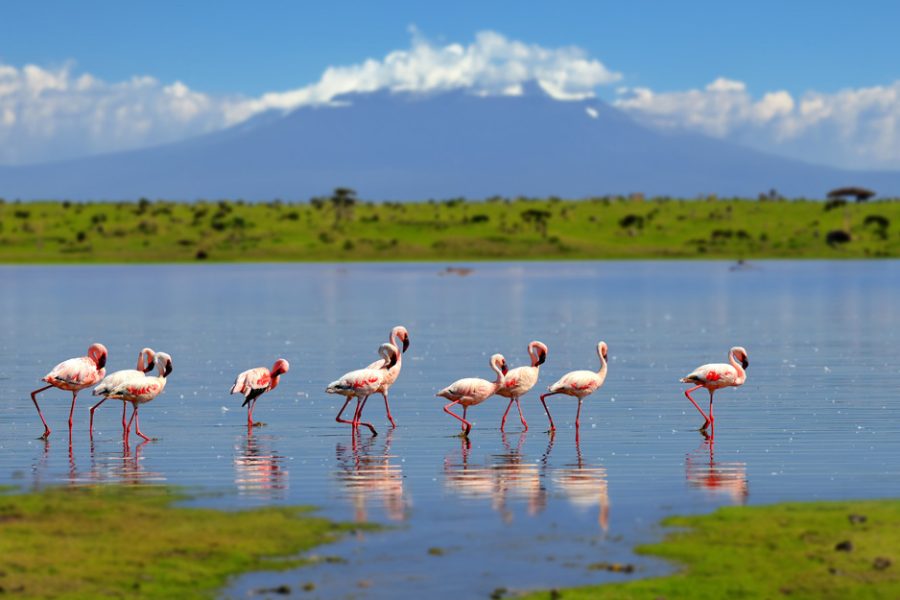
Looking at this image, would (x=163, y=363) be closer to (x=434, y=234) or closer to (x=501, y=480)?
(x=501, y=480)

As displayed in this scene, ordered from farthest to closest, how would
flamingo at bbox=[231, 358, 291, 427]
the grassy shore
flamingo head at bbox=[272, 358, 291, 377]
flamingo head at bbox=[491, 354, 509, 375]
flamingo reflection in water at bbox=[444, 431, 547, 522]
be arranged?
the grassy shore, flamingo head at bbox=[272, 358, 291, 377], flamingo at bbox=[231, 358, 291, 427], flamingo head at bbox=[491, 354, 509, 375], flamingo reflection in water at bbox=[444, 431, 547, 522]

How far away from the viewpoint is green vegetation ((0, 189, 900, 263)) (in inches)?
4604

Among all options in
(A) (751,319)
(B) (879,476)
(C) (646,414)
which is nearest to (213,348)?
(C) (646,414)

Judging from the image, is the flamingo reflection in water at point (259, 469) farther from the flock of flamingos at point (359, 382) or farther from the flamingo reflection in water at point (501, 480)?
the flamingo reflection in water at point (501, 480)

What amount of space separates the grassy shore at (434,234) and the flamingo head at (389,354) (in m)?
90.8

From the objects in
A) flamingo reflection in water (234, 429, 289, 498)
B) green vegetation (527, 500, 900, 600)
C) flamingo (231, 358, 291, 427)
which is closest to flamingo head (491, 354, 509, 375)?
flamingo (231, 358, 291, 427)

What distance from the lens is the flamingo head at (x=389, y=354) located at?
24547mm

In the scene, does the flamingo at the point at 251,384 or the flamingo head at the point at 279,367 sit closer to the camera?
the flamingo at the point at 251,384

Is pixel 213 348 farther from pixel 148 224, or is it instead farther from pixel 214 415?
pixel 148 224

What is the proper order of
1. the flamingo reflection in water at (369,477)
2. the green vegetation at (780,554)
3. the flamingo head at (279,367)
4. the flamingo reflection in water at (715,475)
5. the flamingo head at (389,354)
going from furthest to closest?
the flamingo head at (279,367) < the flamingo head at (389,354) < the flamingo reflection in water at (715,475) < the flamingo reflection in water at (369,477) < the green vegetation at (780,554)

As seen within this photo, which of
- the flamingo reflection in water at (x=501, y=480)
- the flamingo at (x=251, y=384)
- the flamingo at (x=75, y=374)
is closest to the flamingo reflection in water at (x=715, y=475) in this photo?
the flamingo reflection in water at (x=501, y=480)

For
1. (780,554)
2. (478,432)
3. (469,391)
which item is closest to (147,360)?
(469,391)

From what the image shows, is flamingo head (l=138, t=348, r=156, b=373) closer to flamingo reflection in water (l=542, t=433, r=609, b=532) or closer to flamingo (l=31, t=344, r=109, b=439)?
flamingo (l=31, t=344, r=109, b=439)

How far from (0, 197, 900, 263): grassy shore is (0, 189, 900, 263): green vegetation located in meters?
0.12
